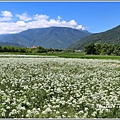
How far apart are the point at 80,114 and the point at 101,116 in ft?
1.81

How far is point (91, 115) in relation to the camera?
6.99m

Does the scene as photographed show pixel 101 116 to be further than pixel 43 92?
No

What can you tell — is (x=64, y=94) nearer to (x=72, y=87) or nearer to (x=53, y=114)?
(x=72, y=87)

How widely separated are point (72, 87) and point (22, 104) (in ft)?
11.6

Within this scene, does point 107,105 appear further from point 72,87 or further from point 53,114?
point 72,87

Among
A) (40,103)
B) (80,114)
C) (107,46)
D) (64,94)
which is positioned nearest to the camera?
(80,114)

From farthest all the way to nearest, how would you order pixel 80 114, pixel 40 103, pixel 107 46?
1. pixel 107 46
2. pixel 40 103
3. pixel 80 114

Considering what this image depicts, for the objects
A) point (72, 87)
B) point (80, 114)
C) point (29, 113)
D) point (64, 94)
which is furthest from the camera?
point (72, 87)

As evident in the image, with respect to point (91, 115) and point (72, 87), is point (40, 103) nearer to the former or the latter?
point (91, 115)

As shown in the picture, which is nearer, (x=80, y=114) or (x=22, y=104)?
(x=80, y=114)

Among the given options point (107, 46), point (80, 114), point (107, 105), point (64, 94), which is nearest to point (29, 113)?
point (80, 114)

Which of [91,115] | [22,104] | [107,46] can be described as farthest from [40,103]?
[107,46]

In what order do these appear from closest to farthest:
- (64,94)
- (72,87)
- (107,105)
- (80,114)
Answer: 1. (80,114)
2. (107,105)
3. (64,94)
4. (72,87)

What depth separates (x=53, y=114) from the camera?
22.2ft
